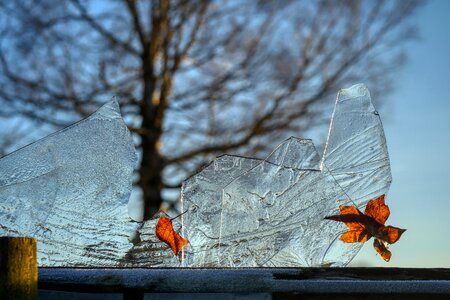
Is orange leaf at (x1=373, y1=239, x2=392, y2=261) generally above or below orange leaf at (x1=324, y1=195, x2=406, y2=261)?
below

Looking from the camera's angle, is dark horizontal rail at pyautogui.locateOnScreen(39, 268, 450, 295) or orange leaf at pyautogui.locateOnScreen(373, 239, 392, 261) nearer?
dark horizontal rail at pyautogui.locateOnScreen(39, 268, 450, 295)

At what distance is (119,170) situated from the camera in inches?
92.9

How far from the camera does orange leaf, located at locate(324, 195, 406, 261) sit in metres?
2.29

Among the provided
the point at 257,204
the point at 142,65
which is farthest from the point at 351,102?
the point at 142,65

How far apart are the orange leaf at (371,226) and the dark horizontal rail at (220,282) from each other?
519 mm

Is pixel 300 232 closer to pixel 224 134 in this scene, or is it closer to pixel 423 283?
pixel 423 283

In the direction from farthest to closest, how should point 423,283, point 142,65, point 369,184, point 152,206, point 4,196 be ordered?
point 142,65, point 152,206, point 369,184, point 4,196, point 423,283

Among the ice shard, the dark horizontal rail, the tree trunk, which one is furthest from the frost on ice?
the tree trunk

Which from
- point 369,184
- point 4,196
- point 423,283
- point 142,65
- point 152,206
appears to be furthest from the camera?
point 142,65

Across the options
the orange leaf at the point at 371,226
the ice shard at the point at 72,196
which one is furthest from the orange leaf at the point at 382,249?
the ice shard at the point at 72,196

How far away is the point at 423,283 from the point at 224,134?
6.79 m

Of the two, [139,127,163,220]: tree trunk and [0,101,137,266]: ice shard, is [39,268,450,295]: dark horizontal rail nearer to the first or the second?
[0,101,137,266]: ice shard

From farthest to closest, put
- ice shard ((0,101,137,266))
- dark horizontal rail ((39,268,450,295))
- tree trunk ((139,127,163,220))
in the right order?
tree trunk ((139,127,163,220))
ice shard ((0,101,137,266))
dark horizontal rail ((39,268,450,295))

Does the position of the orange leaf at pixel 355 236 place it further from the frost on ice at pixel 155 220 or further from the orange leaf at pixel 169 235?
the orange leaf at pixel 169 235
